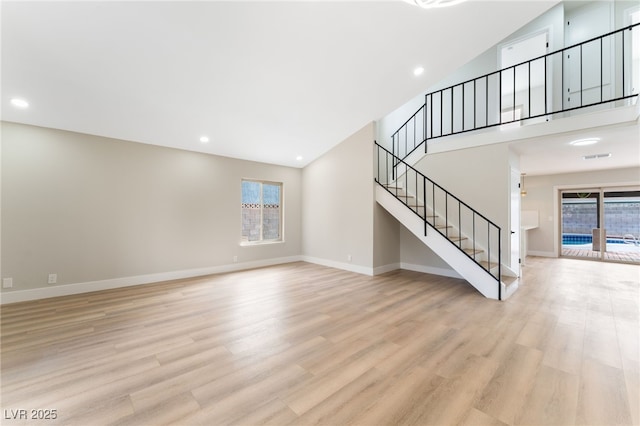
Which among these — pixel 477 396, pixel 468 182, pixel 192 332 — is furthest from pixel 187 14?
pixel 468 182

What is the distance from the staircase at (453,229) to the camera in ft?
13.2

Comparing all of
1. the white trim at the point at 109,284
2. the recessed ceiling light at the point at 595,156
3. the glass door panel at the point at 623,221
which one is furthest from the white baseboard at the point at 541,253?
the white trim at the point at 109,284

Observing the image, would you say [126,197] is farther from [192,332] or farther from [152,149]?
[192,332]

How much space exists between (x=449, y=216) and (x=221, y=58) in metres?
5.01

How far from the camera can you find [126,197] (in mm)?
4559

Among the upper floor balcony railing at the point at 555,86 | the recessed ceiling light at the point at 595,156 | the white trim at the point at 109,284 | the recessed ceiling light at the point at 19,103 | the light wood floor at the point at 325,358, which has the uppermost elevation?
the upper floor balcony railing at the point at 555,86

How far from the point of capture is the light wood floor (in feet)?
5.49

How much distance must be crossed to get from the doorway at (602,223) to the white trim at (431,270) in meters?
5.00

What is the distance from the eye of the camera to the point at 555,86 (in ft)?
19.0

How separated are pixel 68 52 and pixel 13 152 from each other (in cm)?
218

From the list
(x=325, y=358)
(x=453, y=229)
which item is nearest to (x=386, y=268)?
(x=453, y=229)

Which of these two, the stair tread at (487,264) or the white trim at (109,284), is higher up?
the stair tread at (487,264)

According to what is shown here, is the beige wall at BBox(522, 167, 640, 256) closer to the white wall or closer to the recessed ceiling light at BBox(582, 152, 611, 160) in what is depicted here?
the recessed ceiling light at BBox(582, 152, 611, 160)

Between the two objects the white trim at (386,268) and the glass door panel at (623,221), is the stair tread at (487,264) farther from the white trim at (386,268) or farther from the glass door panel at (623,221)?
the glass door panel at (623,221)
